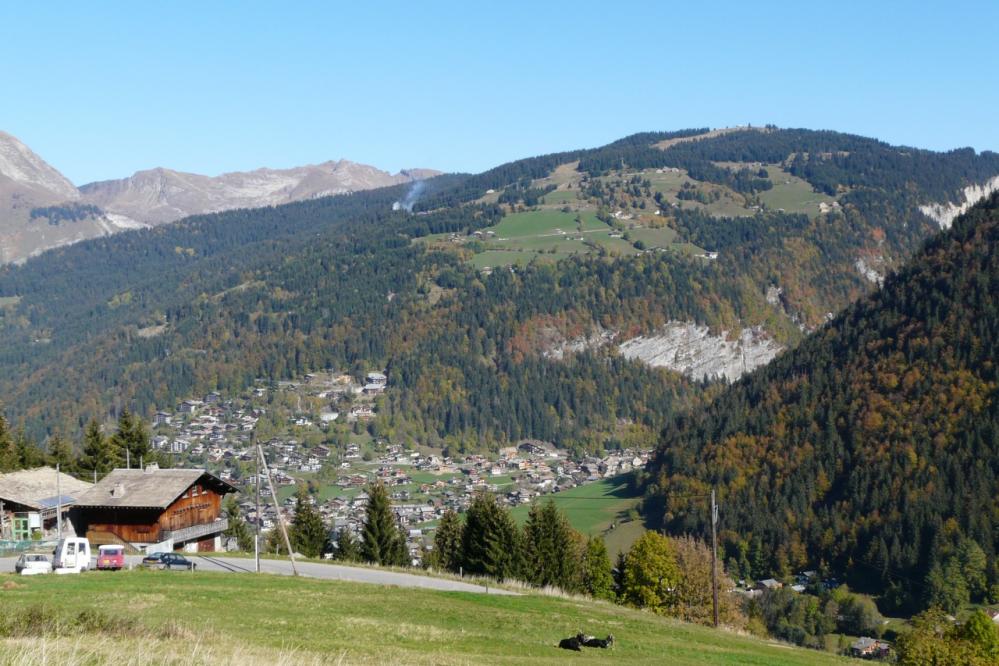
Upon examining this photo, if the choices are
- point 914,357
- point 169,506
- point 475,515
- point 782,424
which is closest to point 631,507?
point 782,424

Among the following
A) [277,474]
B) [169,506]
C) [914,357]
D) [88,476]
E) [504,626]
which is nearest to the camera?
[504,626]

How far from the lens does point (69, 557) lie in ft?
151

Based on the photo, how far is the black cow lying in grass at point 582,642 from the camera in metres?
32.5

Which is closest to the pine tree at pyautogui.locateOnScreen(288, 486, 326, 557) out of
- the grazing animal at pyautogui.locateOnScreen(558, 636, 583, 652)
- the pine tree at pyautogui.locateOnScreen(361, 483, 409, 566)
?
the pine tree at pyautogui.locateOnScreen(361, 483, 409, 566)

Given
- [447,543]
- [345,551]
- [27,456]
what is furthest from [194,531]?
[27,456]

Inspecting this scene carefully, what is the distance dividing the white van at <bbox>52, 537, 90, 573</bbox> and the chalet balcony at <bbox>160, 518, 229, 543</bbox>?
19555mm

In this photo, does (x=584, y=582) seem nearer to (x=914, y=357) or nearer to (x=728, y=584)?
(x=728, y=584)

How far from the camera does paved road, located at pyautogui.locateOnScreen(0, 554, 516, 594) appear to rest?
5031cm

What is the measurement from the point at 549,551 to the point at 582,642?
46767 millimetres

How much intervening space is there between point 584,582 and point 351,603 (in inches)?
2082

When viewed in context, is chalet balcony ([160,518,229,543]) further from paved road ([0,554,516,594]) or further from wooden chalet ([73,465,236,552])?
paved road ([0,554,516,594])

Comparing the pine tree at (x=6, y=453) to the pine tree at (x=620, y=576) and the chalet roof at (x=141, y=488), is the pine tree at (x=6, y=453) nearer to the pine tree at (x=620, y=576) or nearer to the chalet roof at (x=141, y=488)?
the chalet roof at (x=141, y=488)

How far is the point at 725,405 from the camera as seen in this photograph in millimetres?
184750

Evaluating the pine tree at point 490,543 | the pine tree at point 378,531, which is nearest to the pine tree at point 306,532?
the pine tree at point 378,531
